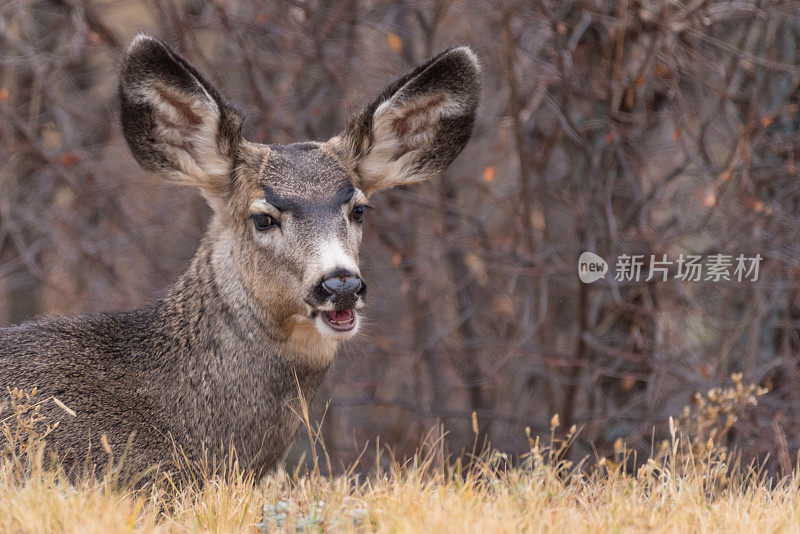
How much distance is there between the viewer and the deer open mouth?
14.3 ft

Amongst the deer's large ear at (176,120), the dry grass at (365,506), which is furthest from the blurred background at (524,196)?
the dry grass at (365,506)

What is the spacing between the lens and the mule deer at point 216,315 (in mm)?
4410

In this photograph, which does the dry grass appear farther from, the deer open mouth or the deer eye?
the deer eye

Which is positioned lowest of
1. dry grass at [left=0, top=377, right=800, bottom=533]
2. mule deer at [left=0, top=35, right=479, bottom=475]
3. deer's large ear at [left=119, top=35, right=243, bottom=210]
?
dry grass at [left=0, top=377, right=800, bottom=533]

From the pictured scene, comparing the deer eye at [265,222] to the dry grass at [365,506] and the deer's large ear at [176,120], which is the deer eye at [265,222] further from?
the dry grass at [365,506]

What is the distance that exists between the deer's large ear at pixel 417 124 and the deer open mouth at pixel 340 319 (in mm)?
1129

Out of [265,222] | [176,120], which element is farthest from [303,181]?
[176,120]

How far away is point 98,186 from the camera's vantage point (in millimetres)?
9156

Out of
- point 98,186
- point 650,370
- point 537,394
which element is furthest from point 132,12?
point 650,370

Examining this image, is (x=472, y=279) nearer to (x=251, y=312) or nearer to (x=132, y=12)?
(x=251, y=312)

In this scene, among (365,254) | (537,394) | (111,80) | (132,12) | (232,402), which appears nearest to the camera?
(232,402)

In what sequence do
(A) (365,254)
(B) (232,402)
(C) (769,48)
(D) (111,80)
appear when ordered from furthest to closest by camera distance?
(D) (111,80), (A) (365,254), (C) (769,48), (B) (232,402)

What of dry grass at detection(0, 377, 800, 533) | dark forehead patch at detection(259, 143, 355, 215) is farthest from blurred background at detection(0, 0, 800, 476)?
dry grass at detection(0, 377, 800, 533)

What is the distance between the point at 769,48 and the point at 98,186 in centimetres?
558
